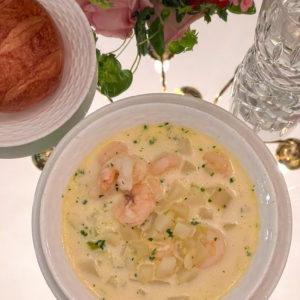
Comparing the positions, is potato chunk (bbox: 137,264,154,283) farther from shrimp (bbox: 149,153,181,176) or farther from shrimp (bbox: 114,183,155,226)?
shrimp (bbox: 149,153,181,176)


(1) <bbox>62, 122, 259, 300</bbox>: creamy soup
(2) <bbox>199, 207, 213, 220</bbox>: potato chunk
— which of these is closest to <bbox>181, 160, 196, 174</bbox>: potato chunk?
(1) <bbox>62, 122, 259, 300</bbox>: creamy soup

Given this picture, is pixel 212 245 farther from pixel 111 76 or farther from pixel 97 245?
pixel 111 76

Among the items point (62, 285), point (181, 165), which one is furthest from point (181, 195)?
point (62, 285)

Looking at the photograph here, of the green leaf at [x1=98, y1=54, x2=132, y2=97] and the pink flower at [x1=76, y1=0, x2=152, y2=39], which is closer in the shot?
the pink flower at [x1=76, y1=0, x2=152, y2=39]

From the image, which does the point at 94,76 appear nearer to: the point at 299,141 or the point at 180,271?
the point at 180,271

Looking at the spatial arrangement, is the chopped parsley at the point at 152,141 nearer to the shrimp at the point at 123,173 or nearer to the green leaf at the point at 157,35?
the shrimp at the point at 123,173

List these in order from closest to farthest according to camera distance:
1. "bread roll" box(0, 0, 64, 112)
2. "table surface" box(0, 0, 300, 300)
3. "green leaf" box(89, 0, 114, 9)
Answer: "green leaf" box(89, 0, 114, 9), "bread roll" box(0, 0, 64, 112), "table surface" box(0, 0, 300, 300)
